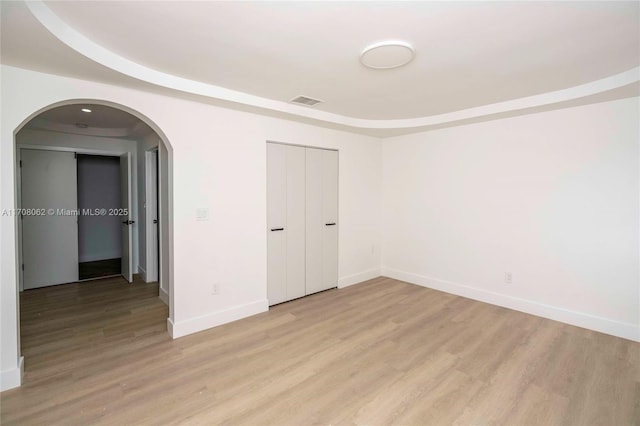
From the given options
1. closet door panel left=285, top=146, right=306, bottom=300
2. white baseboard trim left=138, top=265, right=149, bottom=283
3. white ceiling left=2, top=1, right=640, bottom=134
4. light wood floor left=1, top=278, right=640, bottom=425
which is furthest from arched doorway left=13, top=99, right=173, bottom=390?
closet door panel left=285, top=146, right=306, bottom=300

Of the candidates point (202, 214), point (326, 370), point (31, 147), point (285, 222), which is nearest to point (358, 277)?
point (285, 222)

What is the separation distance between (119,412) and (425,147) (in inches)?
180

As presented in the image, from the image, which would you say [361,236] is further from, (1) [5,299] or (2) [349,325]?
(1) [5,299]

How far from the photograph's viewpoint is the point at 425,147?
455 cm

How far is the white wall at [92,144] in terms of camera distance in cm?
442

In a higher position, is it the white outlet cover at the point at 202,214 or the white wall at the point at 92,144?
the white wall at the point at 92,144

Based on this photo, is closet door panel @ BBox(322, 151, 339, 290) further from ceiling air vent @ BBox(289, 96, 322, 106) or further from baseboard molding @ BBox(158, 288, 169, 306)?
baseboard molding @ BBox(158, 288, 169, 306)

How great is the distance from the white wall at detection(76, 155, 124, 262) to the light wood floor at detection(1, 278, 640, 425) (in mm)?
2883

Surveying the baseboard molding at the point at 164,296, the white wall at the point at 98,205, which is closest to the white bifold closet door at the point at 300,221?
the baseboard molding at the point at 164,296

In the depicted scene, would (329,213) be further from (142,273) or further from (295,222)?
(142,273)

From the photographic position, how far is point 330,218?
4.43 metres

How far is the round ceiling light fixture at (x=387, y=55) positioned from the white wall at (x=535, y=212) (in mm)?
2182

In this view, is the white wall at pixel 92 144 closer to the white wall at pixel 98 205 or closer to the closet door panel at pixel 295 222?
the white wall at pixel 98 205

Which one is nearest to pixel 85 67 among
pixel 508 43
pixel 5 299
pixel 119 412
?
pixel 5 299
